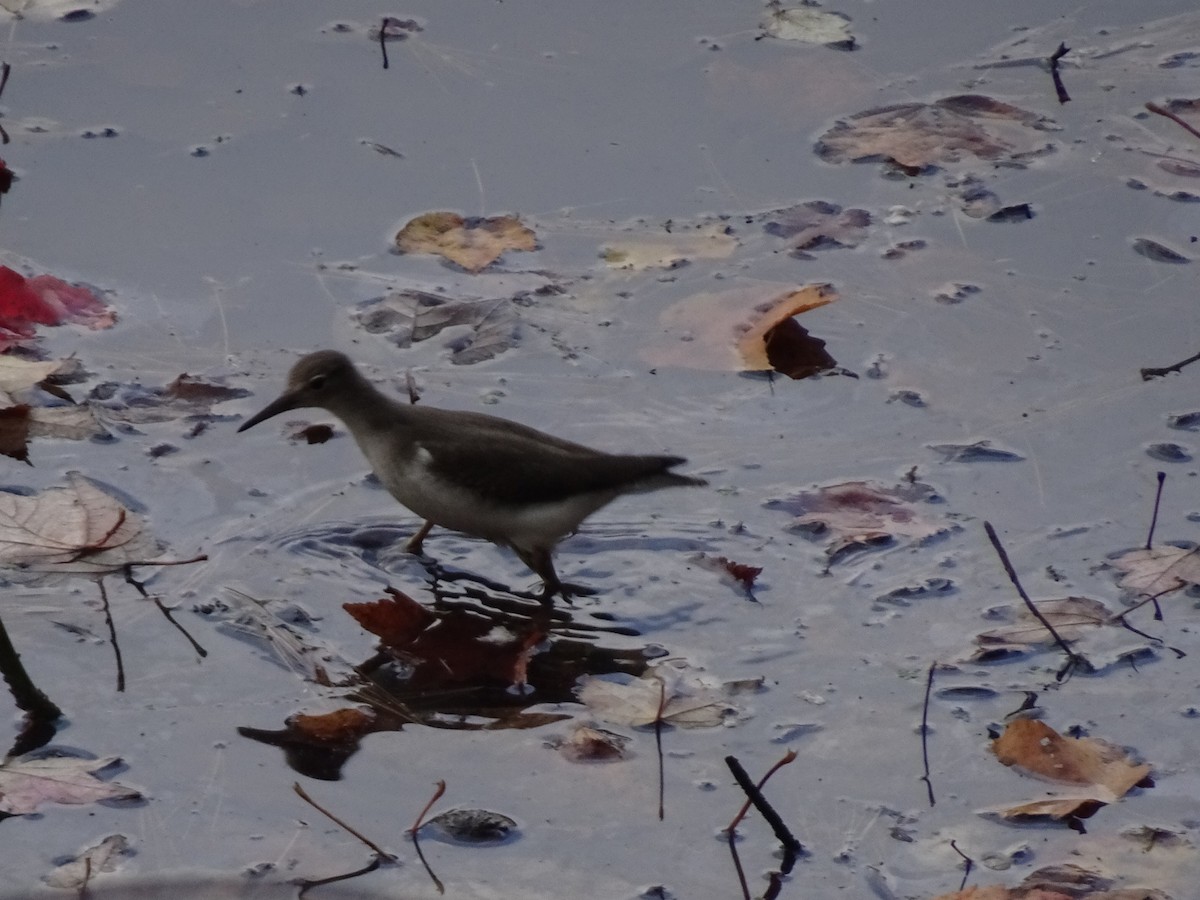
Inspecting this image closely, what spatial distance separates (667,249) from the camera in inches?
242

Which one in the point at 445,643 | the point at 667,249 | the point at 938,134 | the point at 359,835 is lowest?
the point at 445,643

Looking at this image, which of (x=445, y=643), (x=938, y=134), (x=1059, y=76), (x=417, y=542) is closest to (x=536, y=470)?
(x=417, y=542)

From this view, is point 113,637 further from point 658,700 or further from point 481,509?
point 658,700

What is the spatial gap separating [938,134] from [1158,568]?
2.58m

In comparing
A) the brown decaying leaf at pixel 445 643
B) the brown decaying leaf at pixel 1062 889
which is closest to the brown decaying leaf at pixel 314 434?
the brown decaying leaf at pixel 445 643

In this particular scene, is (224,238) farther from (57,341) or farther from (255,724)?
(255,724)

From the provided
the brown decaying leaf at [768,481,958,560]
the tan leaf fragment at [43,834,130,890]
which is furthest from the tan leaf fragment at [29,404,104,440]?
the brown decaying leaf at [768,481,958,560]

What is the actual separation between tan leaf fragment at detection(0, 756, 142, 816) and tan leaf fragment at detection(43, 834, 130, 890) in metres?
0.15

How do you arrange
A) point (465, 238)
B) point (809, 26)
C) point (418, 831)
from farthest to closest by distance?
point (809, 26) → point (465, 238) → point (418, 831)

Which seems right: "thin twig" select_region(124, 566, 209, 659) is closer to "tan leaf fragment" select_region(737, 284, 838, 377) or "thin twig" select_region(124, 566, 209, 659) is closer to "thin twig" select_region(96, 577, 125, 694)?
"thin twig" select_region(96, 577, 125, 694)

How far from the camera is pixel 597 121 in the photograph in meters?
6.74

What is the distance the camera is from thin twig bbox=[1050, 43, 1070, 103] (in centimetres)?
702

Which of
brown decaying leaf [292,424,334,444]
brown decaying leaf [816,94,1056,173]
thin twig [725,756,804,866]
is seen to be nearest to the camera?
thin twig [725,756,804,866]

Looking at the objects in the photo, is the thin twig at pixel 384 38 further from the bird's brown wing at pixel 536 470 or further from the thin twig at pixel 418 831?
the thin twig at pixel 418 831
